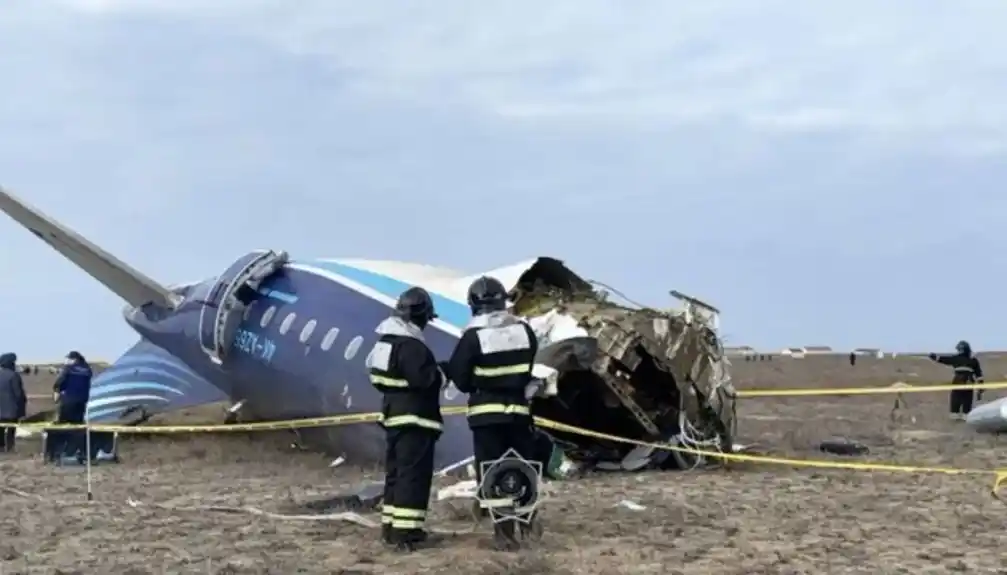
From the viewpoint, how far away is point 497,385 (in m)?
9.35

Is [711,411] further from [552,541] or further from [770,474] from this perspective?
[552,541]

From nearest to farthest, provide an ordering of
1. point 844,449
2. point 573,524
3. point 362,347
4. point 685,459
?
point 573,524 → point 685,459 → point 362,347 → point 844,449

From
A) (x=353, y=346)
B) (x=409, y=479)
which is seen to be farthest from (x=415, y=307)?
(x=353, y=346)

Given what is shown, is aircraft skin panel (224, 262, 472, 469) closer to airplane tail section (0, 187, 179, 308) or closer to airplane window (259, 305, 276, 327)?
airplane window (259, 305, 276, 327)

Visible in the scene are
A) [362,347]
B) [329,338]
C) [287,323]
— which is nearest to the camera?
[362,347]

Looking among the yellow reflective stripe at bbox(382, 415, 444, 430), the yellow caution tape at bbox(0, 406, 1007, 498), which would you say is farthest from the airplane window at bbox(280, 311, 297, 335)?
the yellow reflective stripe at bbox(382, 415, 444, 430)

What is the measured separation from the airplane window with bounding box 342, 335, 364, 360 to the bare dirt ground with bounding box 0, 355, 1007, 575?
1.53 meters

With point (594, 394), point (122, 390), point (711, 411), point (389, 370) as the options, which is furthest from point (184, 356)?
point (389, 370)

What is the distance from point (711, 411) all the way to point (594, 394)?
1.52 meters

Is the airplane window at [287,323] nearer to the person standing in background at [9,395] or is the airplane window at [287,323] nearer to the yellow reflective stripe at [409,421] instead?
the person standing in background at [9,395]

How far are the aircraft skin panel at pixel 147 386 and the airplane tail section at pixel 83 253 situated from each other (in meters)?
0.99

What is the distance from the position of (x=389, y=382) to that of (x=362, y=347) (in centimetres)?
645

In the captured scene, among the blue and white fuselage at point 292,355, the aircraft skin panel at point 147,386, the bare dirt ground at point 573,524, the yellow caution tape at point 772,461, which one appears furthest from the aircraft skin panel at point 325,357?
the aircraft skin panel at point 147,386

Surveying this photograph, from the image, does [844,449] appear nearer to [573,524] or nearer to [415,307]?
[573,524]
